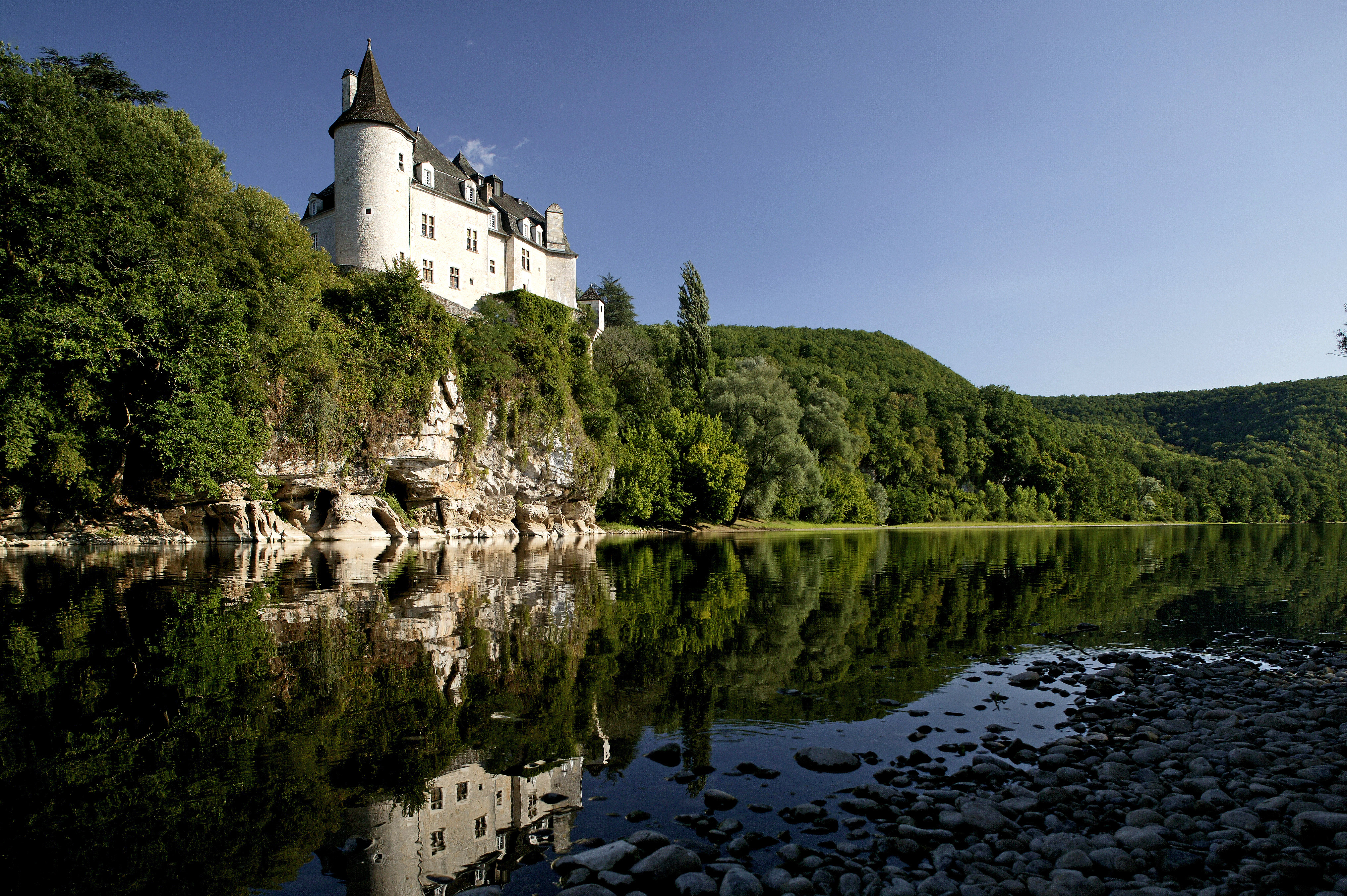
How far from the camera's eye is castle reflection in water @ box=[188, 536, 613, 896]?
17.6 feet

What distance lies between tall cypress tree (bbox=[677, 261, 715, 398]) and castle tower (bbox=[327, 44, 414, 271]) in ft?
105

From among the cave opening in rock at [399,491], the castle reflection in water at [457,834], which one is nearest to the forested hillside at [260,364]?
the cave opening in rock at [399,491]

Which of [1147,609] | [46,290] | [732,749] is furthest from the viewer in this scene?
[46,290]

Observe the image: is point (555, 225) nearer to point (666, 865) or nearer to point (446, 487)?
point (446, 487)

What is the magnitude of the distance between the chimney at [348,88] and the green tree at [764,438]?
1461 inches

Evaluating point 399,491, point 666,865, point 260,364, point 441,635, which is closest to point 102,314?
point 260,364

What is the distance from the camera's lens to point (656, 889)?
4.91 meters

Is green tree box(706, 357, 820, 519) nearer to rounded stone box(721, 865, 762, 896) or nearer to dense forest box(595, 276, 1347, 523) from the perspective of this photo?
dense forest box(595, 276, 1347, 523)

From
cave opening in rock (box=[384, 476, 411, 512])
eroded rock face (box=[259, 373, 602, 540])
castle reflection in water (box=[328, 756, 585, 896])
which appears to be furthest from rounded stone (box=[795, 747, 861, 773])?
cave opening in rock (box=[384, 476, 411, 512])

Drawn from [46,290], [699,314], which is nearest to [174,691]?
[46,290]

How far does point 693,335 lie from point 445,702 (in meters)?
65.8

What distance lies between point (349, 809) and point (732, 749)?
390cm

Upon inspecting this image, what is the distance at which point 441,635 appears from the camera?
1334 centimetres

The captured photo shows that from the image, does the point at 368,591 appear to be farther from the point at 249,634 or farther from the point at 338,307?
the point at 338,307
